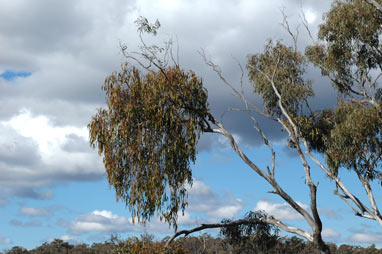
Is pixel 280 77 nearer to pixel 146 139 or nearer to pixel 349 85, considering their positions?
pixel 349 85

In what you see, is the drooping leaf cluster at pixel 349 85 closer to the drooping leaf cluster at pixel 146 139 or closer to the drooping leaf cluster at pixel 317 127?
the drooping leaf cluster at pixel 317 127

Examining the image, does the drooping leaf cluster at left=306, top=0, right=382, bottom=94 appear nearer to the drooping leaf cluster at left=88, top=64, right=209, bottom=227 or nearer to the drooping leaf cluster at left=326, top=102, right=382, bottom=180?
the drooping leaf cluster at left=326, top=102, right=382, bottom=180

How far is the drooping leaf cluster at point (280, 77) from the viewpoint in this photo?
18328mm

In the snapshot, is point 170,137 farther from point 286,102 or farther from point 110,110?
point 286,102

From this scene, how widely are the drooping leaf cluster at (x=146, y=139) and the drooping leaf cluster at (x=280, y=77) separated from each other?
5667mm

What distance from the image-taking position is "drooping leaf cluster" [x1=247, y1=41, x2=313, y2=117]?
18328mm

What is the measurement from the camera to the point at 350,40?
1714 cm

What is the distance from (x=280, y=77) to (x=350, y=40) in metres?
2.75

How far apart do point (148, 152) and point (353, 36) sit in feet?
25.8

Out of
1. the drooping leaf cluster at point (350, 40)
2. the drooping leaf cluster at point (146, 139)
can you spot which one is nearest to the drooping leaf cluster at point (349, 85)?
the drooping leaf cluster at point (350, 40)

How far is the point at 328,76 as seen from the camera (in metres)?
17.9

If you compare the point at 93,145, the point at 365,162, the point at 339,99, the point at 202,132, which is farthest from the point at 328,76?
the point at 93,145

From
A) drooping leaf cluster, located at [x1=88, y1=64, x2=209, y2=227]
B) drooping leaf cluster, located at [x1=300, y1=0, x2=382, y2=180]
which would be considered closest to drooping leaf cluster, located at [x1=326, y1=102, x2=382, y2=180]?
drooping leaf cluster, located at [x1=300, y1=0, x2=382, y2=180]

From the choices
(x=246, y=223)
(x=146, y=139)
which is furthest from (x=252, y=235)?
(x=146, y=139)
